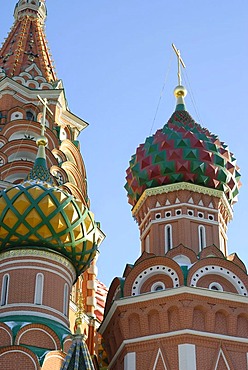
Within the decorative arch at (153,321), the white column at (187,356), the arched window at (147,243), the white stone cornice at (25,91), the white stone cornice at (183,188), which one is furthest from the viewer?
the white stone cornice at (25,91)

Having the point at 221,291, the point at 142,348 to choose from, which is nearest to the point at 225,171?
Result: the point at 221,291

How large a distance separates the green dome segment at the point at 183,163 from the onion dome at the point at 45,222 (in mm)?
2370

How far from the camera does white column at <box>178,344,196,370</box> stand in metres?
14.2

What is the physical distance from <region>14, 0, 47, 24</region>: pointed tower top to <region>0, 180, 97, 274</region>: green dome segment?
8862 mm

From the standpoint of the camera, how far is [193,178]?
16.9 m

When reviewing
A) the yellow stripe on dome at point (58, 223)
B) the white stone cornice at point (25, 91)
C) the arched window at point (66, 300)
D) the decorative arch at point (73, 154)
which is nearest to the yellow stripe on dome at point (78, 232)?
the yellow stripe on dome at point (58, 223)

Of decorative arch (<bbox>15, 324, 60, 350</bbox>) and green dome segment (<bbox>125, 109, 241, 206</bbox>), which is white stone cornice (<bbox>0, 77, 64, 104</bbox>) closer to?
green dome segment (<bbox>125, 109, 241, 206</bbox>)

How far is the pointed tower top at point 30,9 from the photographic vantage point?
2288 centimetres

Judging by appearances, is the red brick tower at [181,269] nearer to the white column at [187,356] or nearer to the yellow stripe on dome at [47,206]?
the white column at [187,356]

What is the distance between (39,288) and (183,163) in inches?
159

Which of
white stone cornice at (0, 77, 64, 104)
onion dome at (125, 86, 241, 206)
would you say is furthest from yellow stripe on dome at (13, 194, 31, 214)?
white stone cornice at (0, 77, 64, 104)

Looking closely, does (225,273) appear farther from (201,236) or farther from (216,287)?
(201,236)

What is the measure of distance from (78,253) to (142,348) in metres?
1.92

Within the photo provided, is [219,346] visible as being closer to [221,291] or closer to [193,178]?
[221,291]
